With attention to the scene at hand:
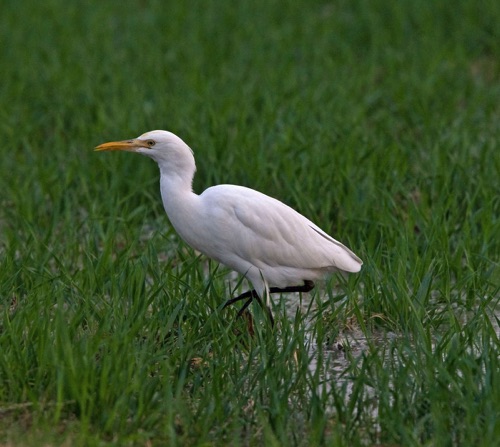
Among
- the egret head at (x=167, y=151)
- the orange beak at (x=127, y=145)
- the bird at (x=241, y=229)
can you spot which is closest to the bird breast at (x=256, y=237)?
the bird at (x=241, y=229)

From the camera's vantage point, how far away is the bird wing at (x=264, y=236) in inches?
193

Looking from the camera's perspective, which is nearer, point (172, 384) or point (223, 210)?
point (172, 384)

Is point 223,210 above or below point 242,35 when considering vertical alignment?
below

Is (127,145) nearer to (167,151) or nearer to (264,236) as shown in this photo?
(167,151)

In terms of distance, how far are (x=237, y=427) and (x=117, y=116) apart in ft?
15.1

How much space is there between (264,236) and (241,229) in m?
0.12

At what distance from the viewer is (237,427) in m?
3.89

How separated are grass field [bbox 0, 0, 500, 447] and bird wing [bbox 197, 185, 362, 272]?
7.3 inches

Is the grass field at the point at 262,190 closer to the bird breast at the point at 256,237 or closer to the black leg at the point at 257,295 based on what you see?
the black leg at the point at 257,295

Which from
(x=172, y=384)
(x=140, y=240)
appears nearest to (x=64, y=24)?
(x=140, y=240)

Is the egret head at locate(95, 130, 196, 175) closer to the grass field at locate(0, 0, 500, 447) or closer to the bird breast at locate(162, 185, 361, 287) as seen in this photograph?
the bird breast at locate(162, 185, 361, 287)

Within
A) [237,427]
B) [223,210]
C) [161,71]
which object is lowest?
[237,427]

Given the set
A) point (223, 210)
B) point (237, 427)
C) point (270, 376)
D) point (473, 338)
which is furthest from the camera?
point (223, 210)

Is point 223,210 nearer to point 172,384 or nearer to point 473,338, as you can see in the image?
point 172,384
